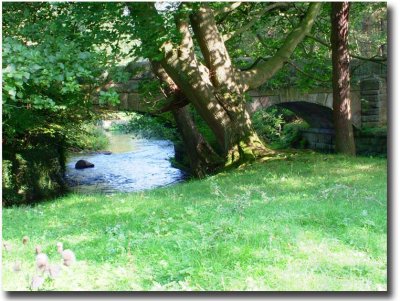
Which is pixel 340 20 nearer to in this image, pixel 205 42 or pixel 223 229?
pixel 205 42

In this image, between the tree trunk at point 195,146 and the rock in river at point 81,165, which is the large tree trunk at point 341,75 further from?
the rock in river at point 81,165

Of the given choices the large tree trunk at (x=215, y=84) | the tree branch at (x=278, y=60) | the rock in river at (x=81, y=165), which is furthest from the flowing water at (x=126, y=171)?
the tree branch at (x=278, y=60)

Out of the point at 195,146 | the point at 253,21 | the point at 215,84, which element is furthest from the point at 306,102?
→ the point at 215,84

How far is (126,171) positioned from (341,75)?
594 inches

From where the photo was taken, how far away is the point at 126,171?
25.9 m

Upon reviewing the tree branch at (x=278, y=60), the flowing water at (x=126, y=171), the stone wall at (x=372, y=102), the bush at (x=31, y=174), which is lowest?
the flowing water at (x=126, y=171)

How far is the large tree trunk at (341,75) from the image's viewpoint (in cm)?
1264

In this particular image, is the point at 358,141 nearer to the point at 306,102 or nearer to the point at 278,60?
the point at 306,102

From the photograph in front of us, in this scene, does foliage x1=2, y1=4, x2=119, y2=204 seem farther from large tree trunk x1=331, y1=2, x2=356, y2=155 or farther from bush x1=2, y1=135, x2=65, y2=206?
large tree trunk x1=331, y1=2, x2=356, y2=155

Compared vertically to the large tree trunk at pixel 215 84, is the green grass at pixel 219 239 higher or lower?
lower

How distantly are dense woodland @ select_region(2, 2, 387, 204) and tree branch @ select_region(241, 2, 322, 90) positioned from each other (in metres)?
0.02

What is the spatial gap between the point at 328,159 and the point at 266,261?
7402 millimetres

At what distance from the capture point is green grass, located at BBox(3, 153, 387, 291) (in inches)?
156

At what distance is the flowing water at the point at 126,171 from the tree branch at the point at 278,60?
29.5 ft
